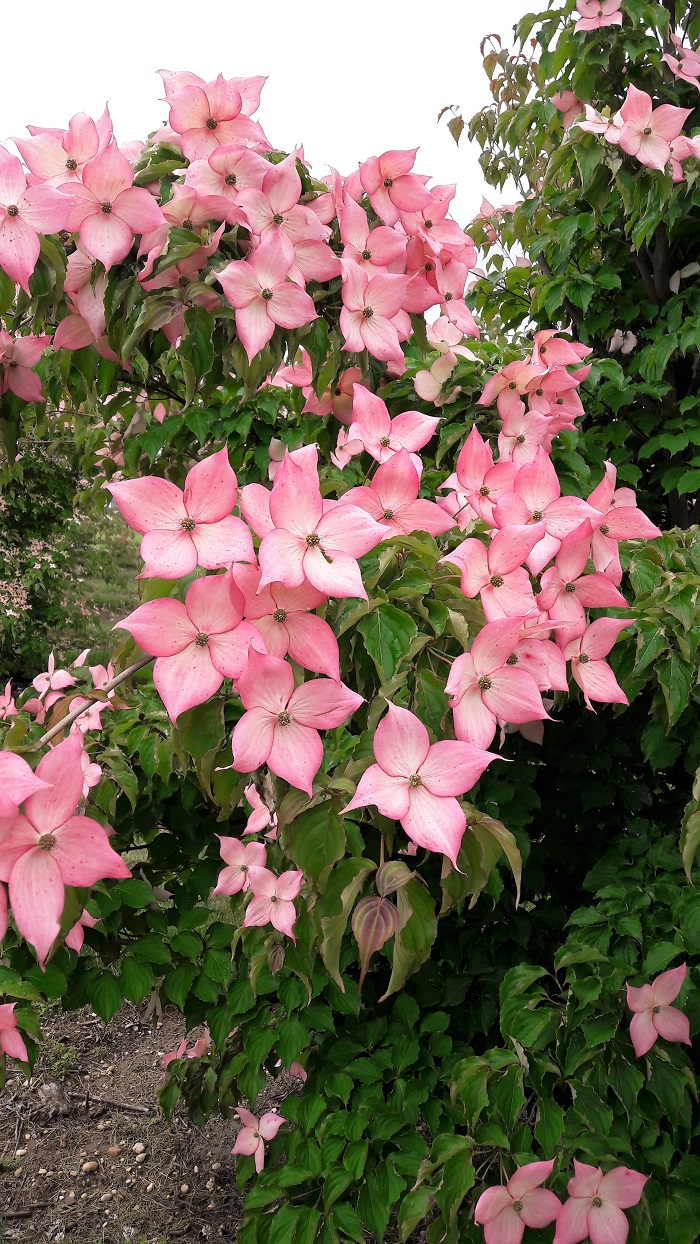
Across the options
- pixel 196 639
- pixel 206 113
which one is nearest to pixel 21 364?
pixel 206 113

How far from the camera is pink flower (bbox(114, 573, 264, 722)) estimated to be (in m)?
0.67

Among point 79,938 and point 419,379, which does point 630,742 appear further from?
point 79,938

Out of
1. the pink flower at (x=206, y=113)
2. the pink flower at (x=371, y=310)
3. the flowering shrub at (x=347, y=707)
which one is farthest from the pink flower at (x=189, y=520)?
the pink flower at (x=206, y=113)

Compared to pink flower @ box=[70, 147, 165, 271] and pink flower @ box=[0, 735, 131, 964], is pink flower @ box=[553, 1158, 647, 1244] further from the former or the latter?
pink flower @ box=[70, 147, 165, 271]

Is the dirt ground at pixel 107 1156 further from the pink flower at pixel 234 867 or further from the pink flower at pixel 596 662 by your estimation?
the pink flower at pixel 596 662

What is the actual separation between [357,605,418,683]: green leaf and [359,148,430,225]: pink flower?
2.13ft

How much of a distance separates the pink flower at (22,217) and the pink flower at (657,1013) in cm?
105

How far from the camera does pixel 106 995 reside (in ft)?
4.57

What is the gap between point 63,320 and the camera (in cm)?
106

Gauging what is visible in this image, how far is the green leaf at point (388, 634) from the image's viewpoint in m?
0.72

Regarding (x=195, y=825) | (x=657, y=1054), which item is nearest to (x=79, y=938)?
(x=195, y=825)

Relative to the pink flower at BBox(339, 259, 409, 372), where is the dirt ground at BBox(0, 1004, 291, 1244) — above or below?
below

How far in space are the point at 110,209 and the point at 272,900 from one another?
926 millimetres

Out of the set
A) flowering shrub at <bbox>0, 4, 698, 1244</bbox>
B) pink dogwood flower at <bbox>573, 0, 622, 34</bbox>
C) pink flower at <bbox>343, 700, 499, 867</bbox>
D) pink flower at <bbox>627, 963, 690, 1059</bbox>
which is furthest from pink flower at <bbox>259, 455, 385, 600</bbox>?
pink dogwood flower at <bbox>573, 0, 622, 34</bbox>
